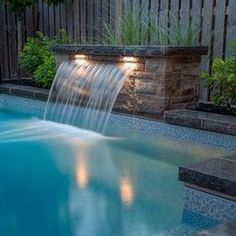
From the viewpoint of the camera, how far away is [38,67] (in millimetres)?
7242

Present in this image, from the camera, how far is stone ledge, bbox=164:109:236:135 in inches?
157

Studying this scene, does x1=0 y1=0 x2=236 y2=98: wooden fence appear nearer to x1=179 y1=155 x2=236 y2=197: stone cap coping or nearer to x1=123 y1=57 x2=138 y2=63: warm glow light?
x1=123 y1=57 x2=138 y2=63: warm glow light

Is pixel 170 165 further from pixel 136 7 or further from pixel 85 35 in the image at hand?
pixel 85 35

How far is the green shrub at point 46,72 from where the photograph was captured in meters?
6.81

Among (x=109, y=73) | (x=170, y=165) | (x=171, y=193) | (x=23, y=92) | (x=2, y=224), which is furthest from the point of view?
(x=23, y=92)

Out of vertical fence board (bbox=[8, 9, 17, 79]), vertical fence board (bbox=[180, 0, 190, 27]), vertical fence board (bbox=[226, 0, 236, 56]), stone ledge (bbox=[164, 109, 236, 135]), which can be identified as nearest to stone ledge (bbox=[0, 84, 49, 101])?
vertical fence board (bbox=[8, 9, 17, 79])

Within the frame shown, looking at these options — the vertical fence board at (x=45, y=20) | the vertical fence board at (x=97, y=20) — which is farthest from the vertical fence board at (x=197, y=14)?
the vertical fence board at (x=45, y=20)

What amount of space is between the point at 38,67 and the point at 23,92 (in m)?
0.63

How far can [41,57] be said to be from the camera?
7516 mm

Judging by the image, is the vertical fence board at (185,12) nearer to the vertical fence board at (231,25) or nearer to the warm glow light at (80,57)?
the vertical fence board at (231,25)

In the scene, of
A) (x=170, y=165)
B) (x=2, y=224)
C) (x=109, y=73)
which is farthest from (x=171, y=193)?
(x=109, y=73)

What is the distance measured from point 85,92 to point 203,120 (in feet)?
6.50

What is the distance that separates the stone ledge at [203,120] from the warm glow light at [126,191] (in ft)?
3.50

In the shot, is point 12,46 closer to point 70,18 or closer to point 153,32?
point 70,18
